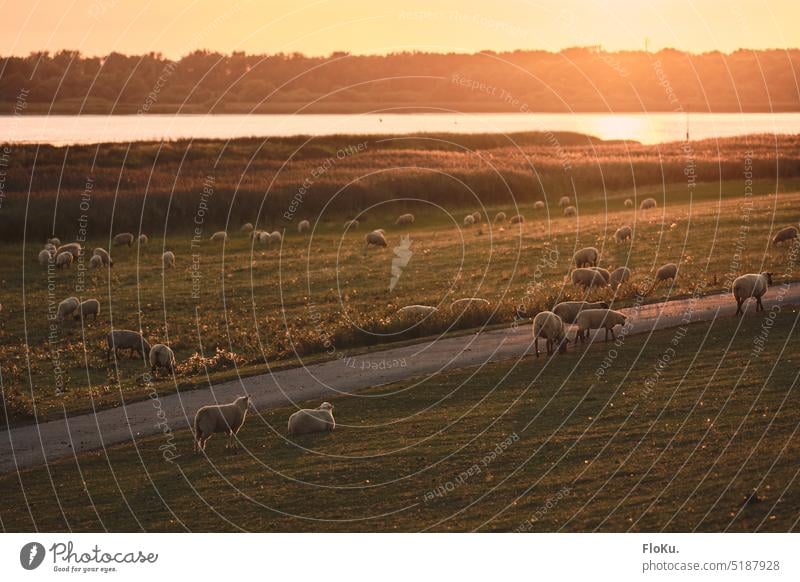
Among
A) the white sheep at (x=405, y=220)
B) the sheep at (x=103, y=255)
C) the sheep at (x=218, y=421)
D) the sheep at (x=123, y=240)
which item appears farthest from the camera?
the white sheep at (x=405, y=220)

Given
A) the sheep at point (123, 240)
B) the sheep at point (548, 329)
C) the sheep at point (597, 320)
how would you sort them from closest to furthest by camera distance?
the sheep at point (548, 329) < the sheep at point (597, 320) < the sheep at point (123, 240)

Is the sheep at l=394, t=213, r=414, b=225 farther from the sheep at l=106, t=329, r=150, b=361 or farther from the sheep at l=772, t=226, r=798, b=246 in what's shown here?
the sheep at l=106, t=329, r=150, b=361

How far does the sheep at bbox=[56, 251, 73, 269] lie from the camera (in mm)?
45625

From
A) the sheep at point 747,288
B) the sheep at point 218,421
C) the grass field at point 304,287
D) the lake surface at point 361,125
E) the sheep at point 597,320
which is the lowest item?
the grass field at point 304,287

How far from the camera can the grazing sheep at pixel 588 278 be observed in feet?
106

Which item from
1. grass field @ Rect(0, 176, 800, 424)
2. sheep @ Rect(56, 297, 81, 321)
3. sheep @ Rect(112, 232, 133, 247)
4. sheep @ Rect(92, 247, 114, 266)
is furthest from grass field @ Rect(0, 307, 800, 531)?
sheep @ Rect(112, 232, 133, 247)

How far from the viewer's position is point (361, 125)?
137m

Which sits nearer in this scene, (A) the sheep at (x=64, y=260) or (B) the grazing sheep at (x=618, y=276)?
(B) the grazing sheep at (x=618, y=276)

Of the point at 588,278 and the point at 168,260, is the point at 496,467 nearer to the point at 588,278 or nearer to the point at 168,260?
the point at 588,278

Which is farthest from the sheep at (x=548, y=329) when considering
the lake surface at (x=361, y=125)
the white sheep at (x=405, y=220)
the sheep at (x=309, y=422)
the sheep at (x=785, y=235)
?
the lake surface at (x=361, y=125)

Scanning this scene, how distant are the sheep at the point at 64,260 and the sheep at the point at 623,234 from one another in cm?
2282

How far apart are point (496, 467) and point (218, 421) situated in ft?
16.8

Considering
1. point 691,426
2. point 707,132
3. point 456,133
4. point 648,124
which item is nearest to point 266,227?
point 691,426

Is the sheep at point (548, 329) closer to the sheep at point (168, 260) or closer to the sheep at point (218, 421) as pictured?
the sheep at point (218, 421)
